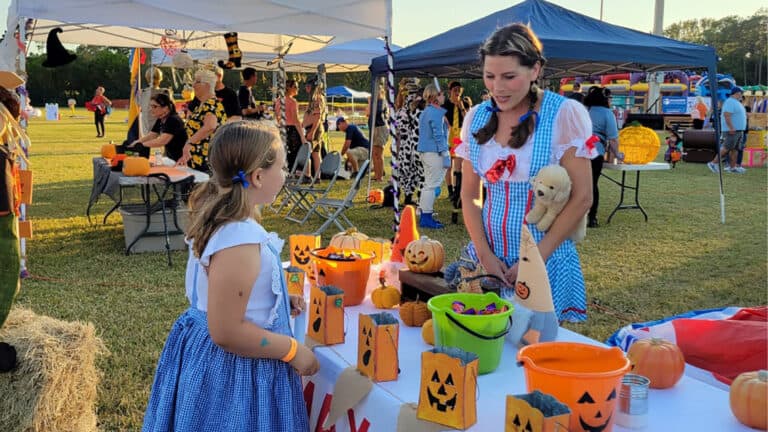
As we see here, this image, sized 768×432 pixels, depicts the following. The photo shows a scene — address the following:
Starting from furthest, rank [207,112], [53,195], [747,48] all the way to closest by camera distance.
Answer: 1. [747,48]
2. [53,195]
3. [207,112]

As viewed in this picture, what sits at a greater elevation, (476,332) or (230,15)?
(230,15)

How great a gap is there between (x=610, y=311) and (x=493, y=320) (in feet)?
12.2

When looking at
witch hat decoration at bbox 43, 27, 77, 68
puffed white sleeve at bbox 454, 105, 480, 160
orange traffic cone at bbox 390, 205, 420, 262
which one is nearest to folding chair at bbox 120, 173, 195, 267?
witch hat decoration at bbox 43, 27, 77, 68

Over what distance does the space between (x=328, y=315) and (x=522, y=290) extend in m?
0.57

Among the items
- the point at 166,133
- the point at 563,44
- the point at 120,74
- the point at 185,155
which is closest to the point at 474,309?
the point at 563,44

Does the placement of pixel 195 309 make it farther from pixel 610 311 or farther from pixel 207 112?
pixel 207 112

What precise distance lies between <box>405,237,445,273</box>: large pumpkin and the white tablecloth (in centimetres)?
31

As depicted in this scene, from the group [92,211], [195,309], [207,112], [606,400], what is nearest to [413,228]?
[195,309]

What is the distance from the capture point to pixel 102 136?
931 inches

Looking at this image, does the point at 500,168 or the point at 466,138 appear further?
the point at 466,138

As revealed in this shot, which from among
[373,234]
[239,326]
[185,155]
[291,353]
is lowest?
[373,234]

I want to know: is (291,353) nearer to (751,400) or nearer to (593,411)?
(593,411)

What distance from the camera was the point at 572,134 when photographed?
205 cm

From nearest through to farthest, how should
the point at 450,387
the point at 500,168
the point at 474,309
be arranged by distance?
1. the point at 450,387
2. the point at 474,309
3. the point at 500,168
